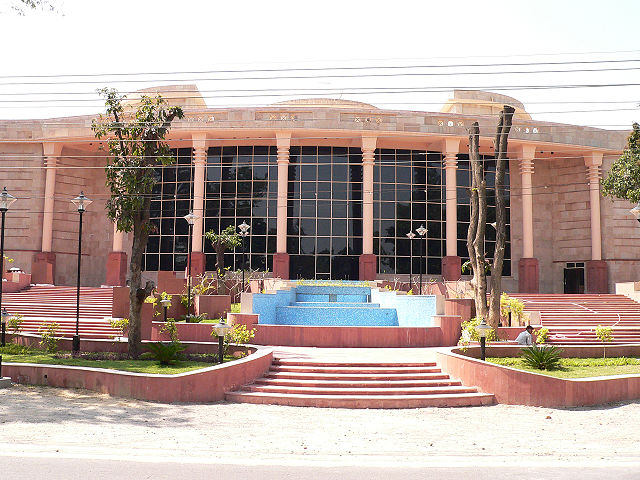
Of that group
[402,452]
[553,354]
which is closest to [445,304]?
[553,354]

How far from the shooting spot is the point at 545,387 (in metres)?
13.6

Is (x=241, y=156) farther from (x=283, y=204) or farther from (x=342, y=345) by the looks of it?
(x=342, y=345)

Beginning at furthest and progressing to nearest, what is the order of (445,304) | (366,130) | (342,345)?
(366,130) < (445,304) < (342,345)

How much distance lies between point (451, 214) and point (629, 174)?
10.7 meters

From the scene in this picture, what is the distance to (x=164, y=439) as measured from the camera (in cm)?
993

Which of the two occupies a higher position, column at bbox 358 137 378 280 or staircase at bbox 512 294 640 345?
column at bbox 358 137 378 280

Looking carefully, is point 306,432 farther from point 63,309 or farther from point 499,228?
point 63,309

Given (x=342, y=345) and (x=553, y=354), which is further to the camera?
(x=342, y=345)

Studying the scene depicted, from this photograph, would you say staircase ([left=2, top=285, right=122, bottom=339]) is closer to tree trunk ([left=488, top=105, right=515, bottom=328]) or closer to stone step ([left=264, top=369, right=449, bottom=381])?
stone step ([left=264, top=369, right=449, bottom=381])

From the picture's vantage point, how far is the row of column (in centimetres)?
3650

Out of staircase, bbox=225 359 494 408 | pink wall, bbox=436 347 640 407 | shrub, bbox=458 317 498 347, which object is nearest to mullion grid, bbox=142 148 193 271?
shrub, bbox=458 317 498 347

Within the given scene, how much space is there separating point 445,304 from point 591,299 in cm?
1189

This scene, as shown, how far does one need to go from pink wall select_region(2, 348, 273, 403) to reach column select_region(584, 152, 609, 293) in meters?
30.3

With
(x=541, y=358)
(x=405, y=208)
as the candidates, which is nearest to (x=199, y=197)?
(x=405, y=208)
